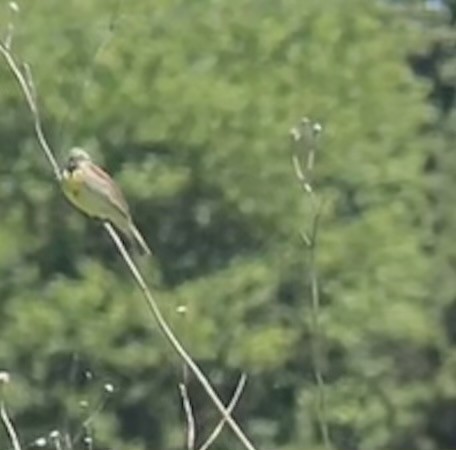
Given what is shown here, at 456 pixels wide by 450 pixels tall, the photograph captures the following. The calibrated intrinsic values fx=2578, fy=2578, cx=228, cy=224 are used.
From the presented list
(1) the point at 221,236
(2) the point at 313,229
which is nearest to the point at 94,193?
(2) the point at 313,229

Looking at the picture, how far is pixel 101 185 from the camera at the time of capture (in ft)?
12.0

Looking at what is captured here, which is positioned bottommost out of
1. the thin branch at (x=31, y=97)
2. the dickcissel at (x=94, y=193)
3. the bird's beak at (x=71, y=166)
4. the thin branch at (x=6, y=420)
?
the thin branch at (x=6, y=420)

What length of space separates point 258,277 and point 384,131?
12.4 ft

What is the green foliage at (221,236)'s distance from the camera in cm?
2061

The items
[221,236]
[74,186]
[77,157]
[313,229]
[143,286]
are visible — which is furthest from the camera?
[221,236]

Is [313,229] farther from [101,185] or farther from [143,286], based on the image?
[101,185]

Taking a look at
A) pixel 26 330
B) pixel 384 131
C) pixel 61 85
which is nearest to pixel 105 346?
pixel 26 330

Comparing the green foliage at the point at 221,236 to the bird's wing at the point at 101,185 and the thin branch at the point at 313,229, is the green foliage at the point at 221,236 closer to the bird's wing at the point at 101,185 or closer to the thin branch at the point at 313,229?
the bird's wing at the point at 101,185

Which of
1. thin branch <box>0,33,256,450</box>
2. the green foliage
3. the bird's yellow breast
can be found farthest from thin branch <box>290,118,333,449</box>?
the green foliage

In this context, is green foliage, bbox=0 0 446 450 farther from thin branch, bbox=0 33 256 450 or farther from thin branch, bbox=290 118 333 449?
thin branch, bbox=0 33 256 450

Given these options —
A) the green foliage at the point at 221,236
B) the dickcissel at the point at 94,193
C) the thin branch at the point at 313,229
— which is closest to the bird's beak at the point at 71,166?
the dickcissel at the point at 94,193

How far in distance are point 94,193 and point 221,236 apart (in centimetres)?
1793

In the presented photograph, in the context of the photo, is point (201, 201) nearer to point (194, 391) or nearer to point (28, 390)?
point (28, 390)

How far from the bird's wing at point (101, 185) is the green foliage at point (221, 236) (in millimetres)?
15631
